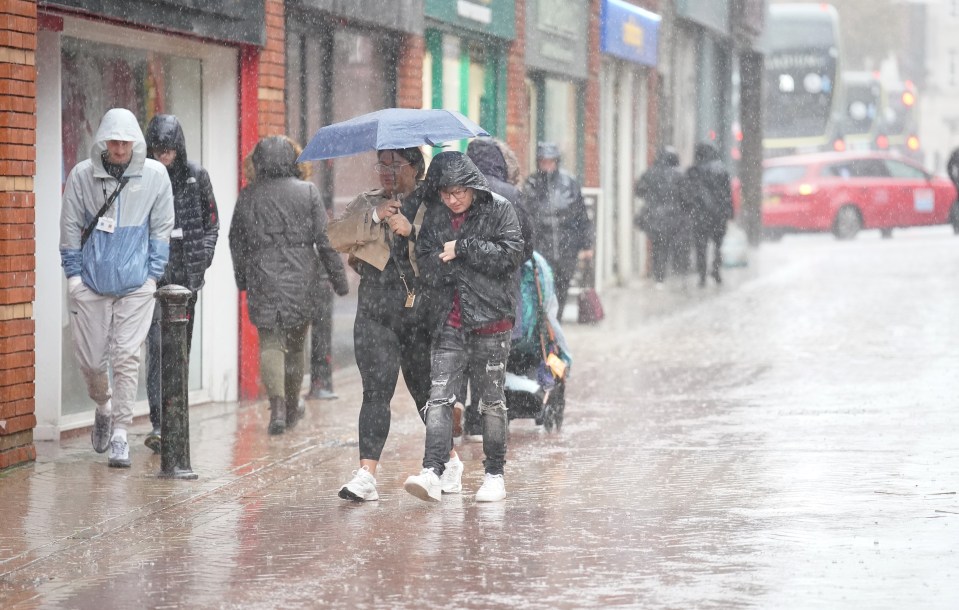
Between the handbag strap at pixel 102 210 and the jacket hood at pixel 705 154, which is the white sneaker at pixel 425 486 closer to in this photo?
the handbag strap at pixel 102 210

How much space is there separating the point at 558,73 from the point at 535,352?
1105cm

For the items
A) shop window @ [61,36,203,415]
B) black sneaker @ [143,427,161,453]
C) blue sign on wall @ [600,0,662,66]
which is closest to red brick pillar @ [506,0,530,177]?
blue sign on wall @ [600,0,662,66]

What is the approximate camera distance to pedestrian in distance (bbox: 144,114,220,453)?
32.8 ft

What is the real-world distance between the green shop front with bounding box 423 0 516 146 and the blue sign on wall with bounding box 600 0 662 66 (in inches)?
160

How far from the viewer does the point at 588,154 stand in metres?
22.7

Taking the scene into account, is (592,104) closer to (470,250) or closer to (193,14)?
(193,14)

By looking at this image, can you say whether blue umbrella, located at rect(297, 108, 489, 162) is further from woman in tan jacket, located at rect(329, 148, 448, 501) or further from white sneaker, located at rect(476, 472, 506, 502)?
white sneaker, located at rect(476, 472, 506, 502)

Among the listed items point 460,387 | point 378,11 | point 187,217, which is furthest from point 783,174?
point 460,387

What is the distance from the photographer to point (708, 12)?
29344 mm

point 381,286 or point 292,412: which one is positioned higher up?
point 381,286

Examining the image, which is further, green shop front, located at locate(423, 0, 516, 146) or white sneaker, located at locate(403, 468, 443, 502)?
green shop front, located at locate(423, 0, 516, 146)

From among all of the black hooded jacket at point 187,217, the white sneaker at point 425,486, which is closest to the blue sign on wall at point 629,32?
the black hooded jacket at point 187,217

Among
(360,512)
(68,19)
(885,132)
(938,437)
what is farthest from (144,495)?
(885,132)

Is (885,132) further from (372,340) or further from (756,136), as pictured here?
(372,340)
